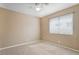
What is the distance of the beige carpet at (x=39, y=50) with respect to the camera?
1.54 m

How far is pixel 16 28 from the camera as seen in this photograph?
1.67m

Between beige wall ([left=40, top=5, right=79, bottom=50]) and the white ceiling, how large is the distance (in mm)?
79

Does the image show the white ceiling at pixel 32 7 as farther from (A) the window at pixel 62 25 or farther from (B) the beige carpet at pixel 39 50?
(B) the beige carpet at pixel 39 50

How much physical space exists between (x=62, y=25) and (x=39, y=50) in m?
0.59

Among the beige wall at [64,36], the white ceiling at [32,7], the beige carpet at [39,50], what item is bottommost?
the beige carpet at [39,50]

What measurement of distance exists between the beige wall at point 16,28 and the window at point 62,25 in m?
0.28

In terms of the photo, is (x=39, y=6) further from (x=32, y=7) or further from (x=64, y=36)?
(x=64, y=36)

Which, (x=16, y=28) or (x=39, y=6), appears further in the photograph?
(x=16, y=28)

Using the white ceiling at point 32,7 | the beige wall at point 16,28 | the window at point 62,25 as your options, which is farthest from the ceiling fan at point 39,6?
the window at point 62,25

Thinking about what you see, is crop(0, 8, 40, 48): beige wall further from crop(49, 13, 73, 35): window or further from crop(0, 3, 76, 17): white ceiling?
crop(49, 13, 73, 35): window

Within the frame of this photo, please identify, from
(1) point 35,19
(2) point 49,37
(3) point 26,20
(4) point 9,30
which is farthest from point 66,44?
(4) point 9,30

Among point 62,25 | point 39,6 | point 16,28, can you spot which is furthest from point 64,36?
Result: point 16,28

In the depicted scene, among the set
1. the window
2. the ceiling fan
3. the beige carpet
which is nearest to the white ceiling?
the ceiling fan
